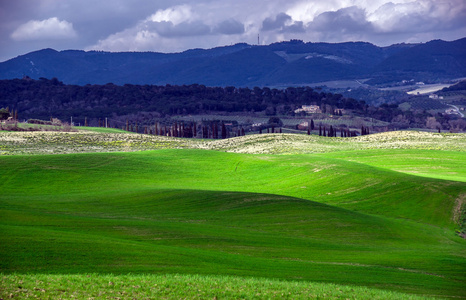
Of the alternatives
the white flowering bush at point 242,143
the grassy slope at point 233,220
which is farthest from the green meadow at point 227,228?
the white flowering bush at point 242,143

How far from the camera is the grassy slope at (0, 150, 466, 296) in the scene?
2328cm

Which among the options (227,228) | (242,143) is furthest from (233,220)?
(242,143)

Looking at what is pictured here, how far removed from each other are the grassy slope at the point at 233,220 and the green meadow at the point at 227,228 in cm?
10

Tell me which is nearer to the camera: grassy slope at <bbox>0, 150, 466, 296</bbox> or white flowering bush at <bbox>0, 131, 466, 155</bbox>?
grassy slope at <bbox>0, 150, 466, 296</bbox>

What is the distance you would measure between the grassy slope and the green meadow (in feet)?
0.33

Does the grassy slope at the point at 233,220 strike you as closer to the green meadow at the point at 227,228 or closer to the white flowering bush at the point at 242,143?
the green meadow at the point at 227,228

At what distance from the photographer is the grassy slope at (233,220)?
23.3 metres

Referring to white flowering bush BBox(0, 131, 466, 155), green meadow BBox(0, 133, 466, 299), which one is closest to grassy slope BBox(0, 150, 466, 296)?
green meadow BBox(0, 133, 466, 299)

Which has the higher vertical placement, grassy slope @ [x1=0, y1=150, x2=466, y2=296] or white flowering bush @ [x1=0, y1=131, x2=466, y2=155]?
white flowering bush @ [x1=0, y1=131, x2=466, y2=155]

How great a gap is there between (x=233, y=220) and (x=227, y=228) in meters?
3.39

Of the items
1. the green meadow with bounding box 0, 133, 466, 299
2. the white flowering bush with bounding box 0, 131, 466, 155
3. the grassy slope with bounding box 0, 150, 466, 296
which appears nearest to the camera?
the green meadow with bounding box 0, 133, 466, 299

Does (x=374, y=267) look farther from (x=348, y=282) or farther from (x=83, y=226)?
(x=83, y=226)

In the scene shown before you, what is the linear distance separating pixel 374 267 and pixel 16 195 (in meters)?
29.0

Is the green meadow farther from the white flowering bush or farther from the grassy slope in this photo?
the white flowering bush
